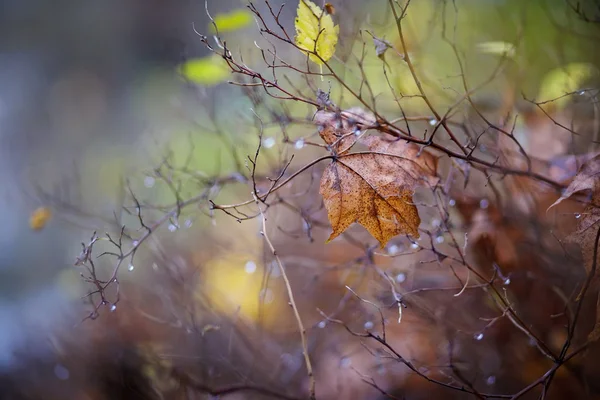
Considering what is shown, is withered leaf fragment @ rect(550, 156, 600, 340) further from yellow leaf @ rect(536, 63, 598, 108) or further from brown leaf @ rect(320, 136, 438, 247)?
yellow leaf @ rect(536, 63, 598, 108)

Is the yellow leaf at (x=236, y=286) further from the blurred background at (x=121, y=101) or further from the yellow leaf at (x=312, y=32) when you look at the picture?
the yellow leaf at (x=312, y=32)

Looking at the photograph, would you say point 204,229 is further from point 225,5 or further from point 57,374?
point 225,5

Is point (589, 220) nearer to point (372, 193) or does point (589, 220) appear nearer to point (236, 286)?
point (372, 193)

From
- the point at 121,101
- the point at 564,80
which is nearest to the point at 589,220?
the point at 564,80

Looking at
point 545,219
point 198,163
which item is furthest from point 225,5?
point 545,219

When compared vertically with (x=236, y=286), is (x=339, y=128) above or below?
below

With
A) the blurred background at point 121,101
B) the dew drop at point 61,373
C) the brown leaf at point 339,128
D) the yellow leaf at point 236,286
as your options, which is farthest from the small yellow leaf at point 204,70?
the dew drop at point 61,373

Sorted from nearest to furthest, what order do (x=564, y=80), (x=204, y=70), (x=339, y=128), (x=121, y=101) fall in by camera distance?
1. (x=339, y=128)
2. (x=564, y=80)
3. (x=204, y=70)
4. (x=121, y=101)
